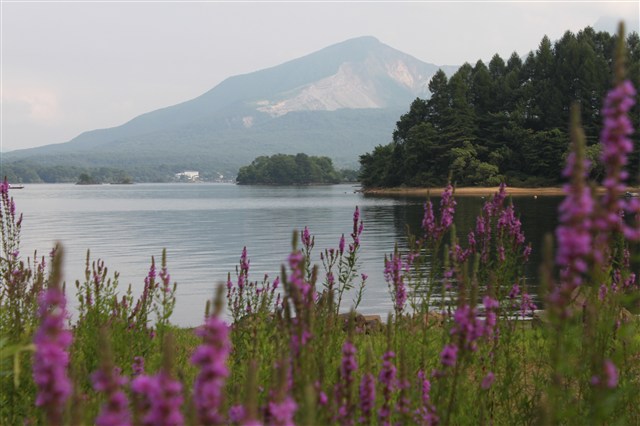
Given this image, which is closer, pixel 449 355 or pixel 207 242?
pixel 449 355

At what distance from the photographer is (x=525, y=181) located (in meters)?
109

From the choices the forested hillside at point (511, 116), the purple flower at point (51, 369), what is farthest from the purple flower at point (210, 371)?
the forested hillside at point (511, 116)

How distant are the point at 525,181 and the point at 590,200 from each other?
111690 mm

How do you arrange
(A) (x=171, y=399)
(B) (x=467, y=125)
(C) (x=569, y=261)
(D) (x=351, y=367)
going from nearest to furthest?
(A) (x=171, y=399)
(C) (x=569, y=261)
(D) (x=351, y=367)
(B) (x=467, y=125)

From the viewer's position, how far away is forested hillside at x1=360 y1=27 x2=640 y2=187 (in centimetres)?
Answer: 10825

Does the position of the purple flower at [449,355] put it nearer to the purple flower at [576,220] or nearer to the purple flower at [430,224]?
the purple flower at [576,220]

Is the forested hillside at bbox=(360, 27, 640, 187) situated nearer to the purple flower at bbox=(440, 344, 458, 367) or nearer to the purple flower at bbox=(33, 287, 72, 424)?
the purple flower at bbox=(440, 344, 458, 367)

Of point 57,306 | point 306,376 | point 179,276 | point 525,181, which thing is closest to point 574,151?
point 306,376

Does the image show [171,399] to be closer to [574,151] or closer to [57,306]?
[57,306]

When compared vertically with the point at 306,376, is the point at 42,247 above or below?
below

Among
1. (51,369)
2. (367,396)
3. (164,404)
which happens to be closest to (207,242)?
(367,396)

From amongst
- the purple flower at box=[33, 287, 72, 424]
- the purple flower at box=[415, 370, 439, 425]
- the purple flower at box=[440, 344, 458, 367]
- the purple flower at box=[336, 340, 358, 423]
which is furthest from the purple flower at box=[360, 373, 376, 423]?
the purple flower at box=[33, 287, 72, 424]

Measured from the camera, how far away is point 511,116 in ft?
372

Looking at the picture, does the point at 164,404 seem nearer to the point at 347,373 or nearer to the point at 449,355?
the point at 347,373
